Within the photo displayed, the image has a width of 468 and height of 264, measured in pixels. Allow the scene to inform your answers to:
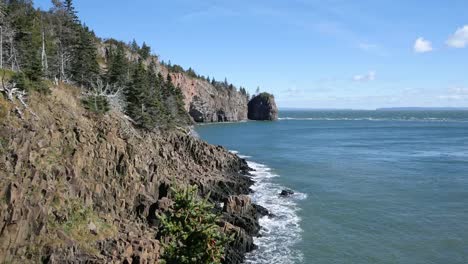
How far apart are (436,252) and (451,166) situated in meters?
40.1

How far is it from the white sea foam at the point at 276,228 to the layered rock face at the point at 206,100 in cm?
10153

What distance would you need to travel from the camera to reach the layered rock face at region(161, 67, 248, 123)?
163 m

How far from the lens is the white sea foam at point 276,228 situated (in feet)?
108

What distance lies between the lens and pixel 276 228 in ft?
129

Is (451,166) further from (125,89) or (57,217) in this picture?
(57,217)

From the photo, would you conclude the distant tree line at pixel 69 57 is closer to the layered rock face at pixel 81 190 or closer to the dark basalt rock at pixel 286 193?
the layered rock face at pixel 81 190

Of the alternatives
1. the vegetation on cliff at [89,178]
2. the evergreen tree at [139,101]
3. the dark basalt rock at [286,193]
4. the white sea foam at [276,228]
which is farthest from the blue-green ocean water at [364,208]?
the evergreen tree at [139,101]

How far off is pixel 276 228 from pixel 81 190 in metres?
17.5

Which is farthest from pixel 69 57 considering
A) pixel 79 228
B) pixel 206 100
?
pixel 206 100

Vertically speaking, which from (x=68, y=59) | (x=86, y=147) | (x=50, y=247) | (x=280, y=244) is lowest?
(x=280, y=244)

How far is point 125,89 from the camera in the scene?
59.3 m

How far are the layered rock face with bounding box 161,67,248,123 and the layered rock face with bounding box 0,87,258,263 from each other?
4335 inches

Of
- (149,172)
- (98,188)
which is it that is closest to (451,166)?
(149,172)

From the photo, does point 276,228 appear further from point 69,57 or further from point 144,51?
point 144,51
